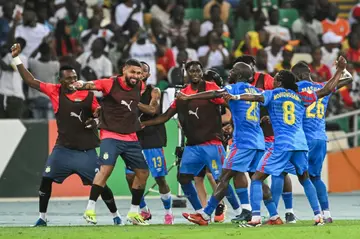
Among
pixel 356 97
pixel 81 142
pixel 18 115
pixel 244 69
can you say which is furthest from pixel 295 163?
pixel 356 97

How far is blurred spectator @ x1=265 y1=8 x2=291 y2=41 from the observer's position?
2975 centimetres

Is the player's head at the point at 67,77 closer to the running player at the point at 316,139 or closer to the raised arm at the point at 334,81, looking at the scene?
the running player at the point at 316,139

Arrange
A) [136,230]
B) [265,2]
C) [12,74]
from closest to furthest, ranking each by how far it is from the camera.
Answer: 1. [136,230]
2. [12,74]
3. [265,2]

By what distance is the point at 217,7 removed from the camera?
29.5 m

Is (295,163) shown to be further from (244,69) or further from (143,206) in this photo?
(143,206)

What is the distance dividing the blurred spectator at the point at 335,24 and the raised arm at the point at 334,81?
13236mm

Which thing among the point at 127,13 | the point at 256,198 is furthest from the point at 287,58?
the point at 256,198

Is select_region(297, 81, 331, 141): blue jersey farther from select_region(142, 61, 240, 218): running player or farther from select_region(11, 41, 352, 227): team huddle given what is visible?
select_region(142, 61, 240, 218): running player

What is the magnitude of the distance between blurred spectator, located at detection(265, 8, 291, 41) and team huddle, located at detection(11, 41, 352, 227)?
10482 mm

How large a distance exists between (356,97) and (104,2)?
6601 millimetres

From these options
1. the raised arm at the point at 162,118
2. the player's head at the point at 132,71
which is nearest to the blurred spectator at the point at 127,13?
the raised arm at the point at 162,118

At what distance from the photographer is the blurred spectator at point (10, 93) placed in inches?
979

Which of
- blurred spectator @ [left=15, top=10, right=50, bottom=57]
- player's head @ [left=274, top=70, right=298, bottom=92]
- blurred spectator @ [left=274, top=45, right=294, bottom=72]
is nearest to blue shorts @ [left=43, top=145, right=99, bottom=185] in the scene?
player's head @ [left=274, top=70, right=298, bottom=92]

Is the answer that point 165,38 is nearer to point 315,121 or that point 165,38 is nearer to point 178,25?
point 178,25
